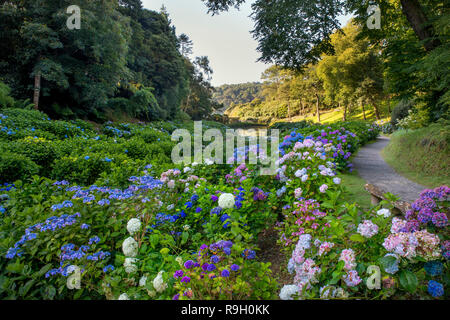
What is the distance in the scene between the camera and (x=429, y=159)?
4.93m

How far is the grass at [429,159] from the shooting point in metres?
4.25

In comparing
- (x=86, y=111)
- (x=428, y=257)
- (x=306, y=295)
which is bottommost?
(x=306, y=295)

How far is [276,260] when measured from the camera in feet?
7.31

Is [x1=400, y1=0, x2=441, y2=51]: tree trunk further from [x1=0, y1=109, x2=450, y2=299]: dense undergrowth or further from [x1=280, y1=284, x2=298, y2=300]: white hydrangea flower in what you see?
→ [x1=280, y1=284, x2=298, y2=300]: white hydrangea flower

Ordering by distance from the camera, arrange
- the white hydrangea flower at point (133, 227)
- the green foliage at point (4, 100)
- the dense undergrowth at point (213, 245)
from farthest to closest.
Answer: the green foliage at point (4, 100), the white hydrangea flower at point (133, 227), the dense undergrowth at point (213, 245)

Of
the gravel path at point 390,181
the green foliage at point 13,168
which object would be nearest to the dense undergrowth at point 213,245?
the green foliage at point 13,168

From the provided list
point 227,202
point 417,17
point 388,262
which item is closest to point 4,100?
point 227,202

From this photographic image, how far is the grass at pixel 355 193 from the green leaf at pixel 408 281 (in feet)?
4.86

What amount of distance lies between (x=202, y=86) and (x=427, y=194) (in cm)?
3803

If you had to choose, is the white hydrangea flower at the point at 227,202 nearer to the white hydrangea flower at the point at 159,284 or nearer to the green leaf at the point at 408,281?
the white hydrangea flower at the point at 159,284

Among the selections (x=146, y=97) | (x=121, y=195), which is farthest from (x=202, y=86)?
(x=121, y=195)

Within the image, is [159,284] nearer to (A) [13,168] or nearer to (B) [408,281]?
(B) [408,281]

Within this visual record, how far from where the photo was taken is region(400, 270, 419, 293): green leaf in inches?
45.8

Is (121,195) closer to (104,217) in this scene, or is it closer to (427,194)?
(104,217)
